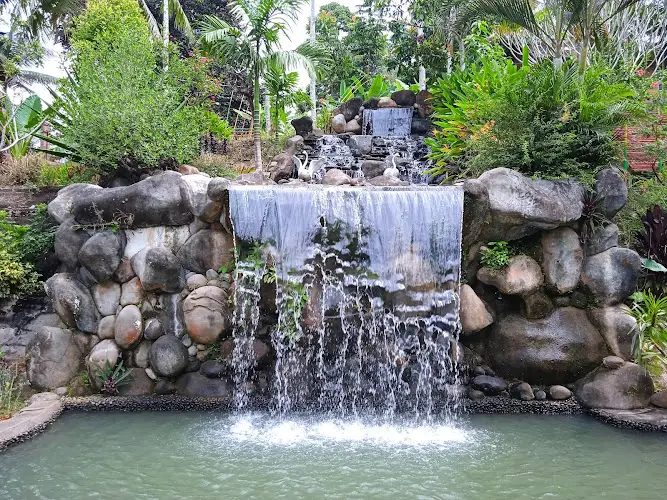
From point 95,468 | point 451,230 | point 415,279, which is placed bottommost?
point 95,468

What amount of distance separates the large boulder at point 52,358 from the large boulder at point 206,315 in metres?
1.52

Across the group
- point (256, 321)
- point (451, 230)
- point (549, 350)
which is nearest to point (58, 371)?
point (256, 321)

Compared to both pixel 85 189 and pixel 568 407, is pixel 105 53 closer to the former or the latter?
pixel 85 189

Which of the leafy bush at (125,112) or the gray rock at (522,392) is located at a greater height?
the leafy bush at (125,112)

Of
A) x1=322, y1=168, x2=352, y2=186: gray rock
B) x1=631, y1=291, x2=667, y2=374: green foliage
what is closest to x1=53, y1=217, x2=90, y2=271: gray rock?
x1=322, y1=168, x2=352, y2=186: gray rock

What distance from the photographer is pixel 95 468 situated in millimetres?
5051

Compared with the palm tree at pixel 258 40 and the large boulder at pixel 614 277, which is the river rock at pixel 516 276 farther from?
the palm tree at pixel 258 40

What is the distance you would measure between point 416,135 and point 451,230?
7333mm

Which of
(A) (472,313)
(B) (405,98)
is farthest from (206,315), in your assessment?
(B) (405,98)

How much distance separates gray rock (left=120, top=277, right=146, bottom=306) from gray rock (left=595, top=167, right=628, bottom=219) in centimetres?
599

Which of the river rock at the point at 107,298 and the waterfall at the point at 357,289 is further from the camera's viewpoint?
the river rock at the point at 107,298

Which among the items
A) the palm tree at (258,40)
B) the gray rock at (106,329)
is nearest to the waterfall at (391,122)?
the palm tree at (258,40)

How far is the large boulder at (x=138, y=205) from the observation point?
22.7ft

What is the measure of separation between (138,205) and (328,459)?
13.0 feet
